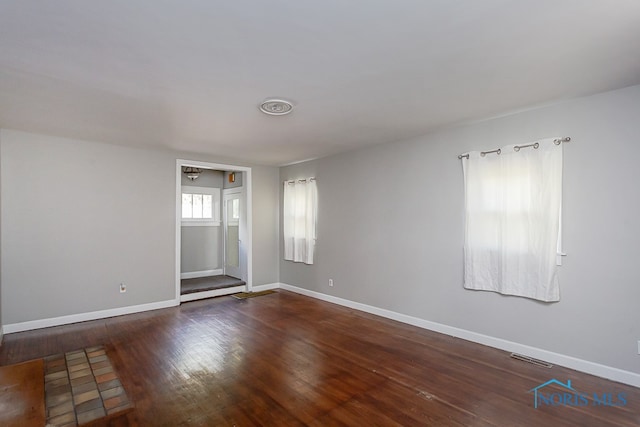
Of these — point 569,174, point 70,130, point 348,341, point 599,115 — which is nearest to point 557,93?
point 599,115

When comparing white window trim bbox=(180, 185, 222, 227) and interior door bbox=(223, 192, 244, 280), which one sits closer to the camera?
interior door bbox=(223, 192, 244, 280)

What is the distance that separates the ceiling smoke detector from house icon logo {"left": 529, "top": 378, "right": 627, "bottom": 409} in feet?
10.7

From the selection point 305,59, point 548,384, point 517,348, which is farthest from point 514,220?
point 305,59

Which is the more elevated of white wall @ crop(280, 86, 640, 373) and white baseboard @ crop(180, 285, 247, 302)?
white wall @ crop(280, 86, 640, 373)

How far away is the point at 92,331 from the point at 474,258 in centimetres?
480

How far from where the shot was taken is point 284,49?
2.11m

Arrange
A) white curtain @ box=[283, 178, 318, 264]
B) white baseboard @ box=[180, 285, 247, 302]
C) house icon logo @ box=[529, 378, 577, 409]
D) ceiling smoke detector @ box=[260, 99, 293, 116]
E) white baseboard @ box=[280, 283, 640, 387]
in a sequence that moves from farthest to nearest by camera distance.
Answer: white curtain @ box=[283, 178, 318, 264], white baseboard @ box=[180, 285, 247, 302], ceiling smoke detector @ box=[260, 99, 293, 116], white baseboard @ box=[280, 283, 640, 387], house icon logo @ box=[529, 378, 577, 409]

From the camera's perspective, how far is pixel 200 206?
24.1ft

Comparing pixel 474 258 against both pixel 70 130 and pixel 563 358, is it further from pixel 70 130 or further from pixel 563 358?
pixel 70 130

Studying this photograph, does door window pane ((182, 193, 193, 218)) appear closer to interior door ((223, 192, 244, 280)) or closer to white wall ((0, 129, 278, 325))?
interior door ((223, 192, 244, 280))

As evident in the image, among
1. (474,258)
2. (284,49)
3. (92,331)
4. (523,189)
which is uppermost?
(284,49)

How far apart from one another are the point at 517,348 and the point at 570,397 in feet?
2.62

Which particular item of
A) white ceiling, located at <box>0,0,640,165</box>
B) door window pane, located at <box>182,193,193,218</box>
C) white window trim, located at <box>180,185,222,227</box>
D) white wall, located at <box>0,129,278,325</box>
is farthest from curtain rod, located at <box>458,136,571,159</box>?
door window pane, located at <box>182,193,193,218</box>

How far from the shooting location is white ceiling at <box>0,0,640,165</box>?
5.68 feet
